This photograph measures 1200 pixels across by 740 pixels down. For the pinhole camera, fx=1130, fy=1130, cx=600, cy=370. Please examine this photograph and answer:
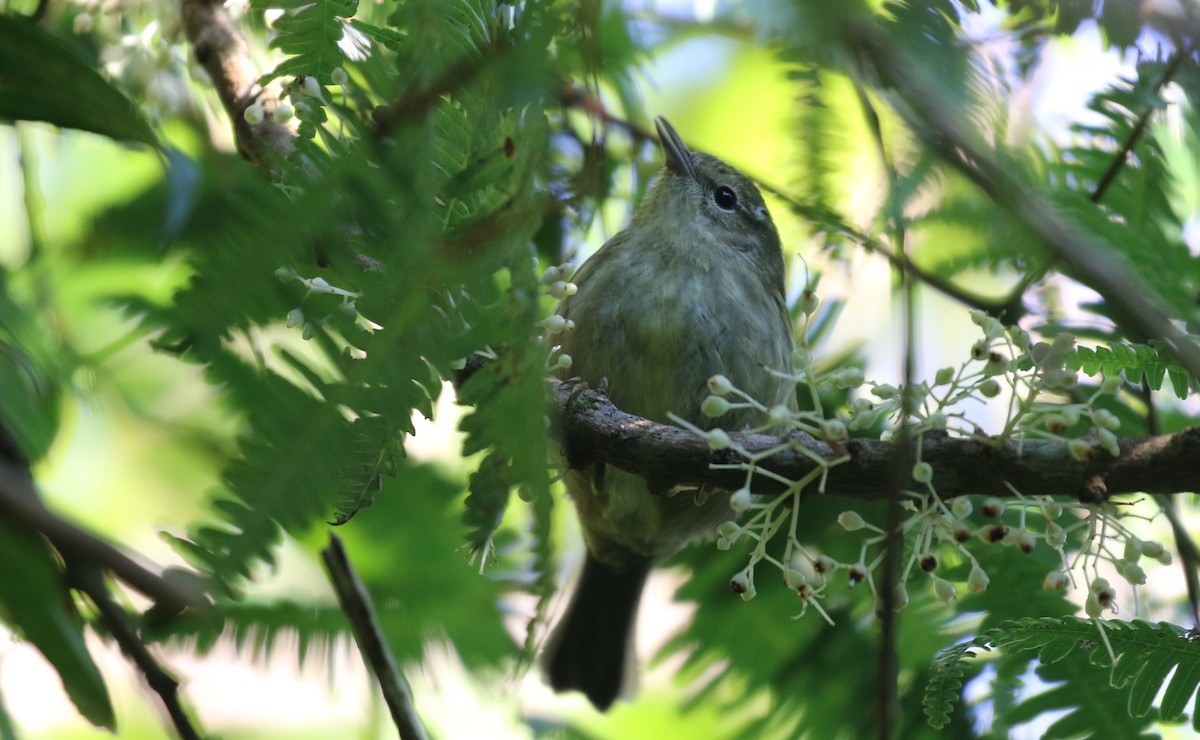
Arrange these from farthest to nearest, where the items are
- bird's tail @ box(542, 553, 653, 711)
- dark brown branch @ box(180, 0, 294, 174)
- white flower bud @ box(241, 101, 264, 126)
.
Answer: bird's tail @ box(542, 553, 653, 711) < dark brown branch @ box(180, 0, 294, 174) < white flower bud @ box(241, 101, 264, 126)

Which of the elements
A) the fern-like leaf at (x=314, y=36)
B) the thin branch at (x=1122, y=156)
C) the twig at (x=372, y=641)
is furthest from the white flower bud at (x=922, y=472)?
the thin branch at (x=1122, y=156)

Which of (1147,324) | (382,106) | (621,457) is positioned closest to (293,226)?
(382,106)

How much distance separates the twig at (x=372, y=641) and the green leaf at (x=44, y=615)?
14.9 inches

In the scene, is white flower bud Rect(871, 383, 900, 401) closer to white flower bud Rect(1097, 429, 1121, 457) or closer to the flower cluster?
the flower cluster

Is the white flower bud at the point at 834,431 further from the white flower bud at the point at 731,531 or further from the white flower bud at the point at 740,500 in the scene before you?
the white flower bud at the point at 731,531

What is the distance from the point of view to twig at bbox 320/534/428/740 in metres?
1.75

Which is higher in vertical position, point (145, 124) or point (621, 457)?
point (145, 124)

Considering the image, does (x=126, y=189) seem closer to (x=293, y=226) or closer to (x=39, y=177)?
(x=39, y=177)

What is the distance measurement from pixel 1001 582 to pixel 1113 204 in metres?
0.98

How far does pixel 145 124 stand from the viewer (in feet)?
6.68

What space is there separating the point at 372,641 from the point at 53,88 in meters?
1.11

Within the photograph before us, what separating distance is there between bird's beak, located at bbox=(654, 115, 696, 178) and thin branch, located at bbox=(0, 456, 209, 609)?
8.71 ft

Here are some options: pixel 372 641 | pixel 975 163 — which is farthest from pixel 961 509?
pixel 975 163

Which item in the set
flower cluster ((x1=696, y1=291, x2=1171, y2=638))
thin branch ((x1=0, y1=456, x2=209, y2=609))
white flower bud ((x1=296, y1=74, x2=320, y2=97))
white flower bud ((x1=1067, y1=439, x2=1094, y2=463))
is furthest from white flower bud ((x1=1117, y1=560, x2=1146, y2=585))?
thin branch ((x1=0, y1=456, x2=209, y2=609))
